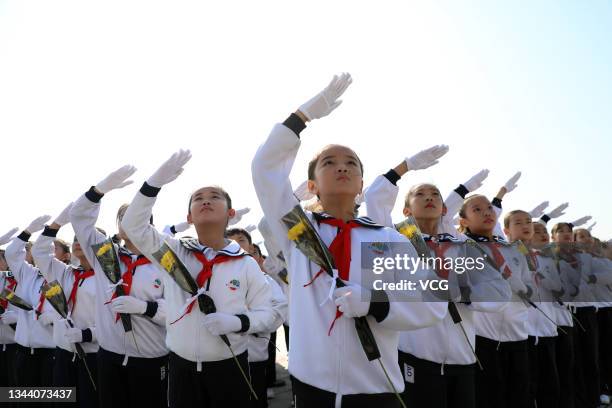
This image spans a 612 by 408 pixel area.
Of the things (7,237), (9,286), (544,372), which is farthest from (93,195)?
(544,372)

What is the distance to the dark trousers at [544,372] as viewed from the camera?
5.62m

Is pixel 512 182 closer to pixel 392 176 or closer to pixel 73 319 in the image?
pixel 392 176

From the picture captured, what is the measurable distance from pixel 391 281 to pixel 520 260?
3465 mm

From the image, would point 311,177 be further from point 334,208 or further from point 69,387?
point 69,387

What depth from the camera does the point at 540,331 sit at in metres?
5.79

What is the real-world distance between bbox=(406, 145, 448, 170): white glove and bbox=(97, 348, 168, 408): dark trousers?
10.7 ft

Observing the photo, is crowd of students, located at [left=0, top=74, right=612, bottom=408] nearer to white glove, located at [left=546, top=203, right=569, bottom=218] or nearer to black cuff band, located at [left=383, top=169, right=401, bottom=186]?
black cuff band, located at [left=383, top=169, right=401, bottom=186]

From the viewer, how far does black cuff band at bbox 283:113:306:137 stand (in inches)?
93.7

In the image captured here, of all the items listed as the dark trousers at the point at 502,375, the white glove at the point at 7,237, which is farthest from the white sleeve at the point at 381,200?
the white glove at the point at 7,237

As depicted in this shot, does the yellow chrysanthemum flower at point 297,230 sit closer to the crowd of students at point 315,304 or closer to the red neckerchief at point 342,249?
the crowd of students at point 315,304

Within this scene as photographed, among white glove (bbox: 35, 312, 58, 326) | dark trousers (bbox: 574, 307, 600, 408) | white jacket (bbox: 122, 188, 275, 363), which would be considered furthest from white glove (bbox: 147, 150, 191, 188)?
dark trousers (bbox: 574, 307, 600, 408)

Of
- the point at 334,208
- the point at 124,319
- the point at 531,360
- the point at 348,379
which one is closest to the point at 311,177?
the point at 334,208

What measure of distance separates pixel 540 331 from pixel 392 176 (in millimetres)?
3384

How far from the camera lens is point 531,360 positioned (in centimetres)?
574
